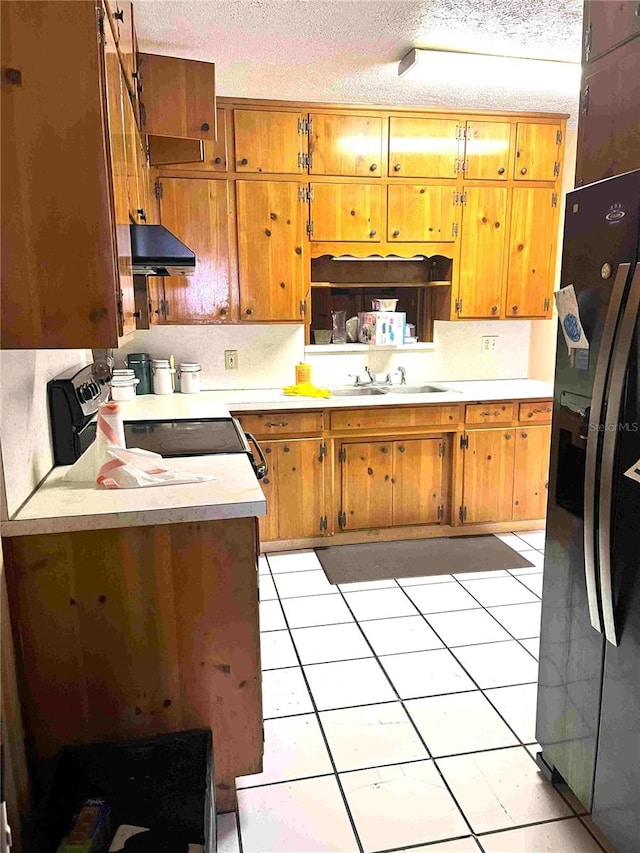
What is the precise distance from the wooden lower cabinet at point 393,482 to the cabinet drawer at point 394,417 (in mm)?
112

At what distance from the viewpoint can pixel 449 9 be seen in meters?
2.35

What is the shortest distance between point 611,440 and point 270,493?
7.70 ft

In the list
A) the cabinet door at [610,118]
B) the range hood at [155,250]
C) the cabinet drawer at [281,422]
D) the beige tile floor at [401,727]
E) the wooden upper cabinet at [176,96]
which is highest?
the wooden upper cabinet at [176,96]

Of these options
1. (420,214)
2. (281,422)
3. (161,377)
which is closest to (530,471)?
(281,422)

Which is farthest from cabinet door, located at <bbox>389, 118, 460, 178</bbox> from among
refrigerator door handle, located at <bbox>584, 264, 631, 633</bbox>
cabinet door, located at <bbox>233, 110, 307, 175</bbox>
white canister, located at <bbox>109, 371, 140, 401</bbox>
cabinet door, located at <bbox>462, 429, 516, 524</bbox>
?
refrigerator door handle, located at <bbox>584, 264, 631, 633</bbox>

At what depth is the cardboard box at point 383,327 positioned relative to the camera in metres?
3.88

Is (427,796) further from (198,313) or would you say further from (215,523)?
(198,313)

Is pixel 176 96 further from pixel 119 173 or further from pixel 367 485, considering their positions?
pixel 367 485

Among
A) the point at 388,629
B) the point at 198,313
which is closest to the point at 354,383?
the point at 198,313

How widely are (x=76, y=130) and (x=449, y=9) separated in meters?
1.78

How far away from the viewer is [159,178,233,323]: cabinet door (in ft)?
11.1

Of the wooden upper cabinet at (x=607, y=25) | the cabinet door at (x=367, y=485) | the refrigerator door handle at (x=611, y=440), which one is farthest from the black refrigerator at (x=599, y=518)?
the cabinet door at (x=367, y=485)

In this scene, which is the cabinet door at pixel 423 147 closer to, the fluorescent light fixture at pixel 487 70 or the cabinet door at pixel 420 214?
the cabinet door at pixel 420 214

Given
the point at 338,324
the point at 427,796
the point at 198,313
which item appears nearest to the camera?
the point at 427,796
